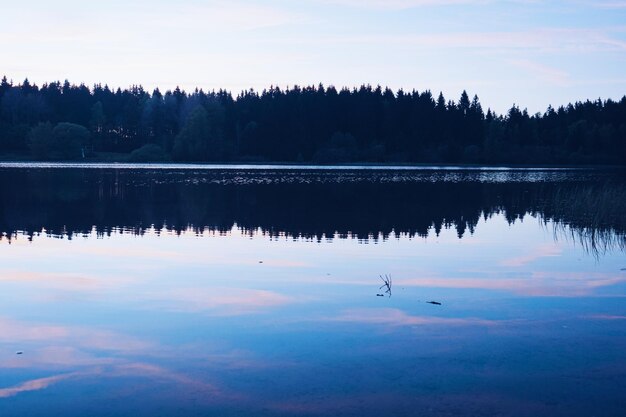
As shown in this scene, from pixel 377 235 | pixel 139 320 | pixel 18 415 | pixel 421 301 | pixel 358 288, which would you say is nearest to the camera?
pixel 18 415

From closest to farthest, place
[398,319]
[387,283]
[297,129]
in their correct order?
1. [398,319]
2. [387,283]
3. [297,129]

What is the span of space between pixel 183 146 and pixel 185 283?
10666 cm

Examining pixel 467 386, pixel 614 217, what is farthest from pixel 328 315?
pixel 614 217

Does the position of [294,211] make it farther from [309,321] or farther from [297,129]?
[297,129]

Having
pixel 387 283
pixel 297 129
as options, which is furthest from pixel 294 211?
pixel 297 129

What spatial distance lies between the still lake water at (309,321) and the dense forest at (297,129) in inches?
3866

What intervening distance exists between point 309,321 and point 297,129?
11757 centimetres

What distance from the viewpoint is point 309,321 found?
11422mm

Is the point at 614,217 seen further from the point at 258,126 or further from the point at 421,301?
the point at 258,126

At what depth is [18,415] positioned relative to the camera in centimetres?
736

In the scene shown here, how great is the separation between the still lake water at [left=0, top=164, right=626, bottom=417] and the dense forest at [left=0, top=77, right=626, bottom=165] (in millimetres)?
98205

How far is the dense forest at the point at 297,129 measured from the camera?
122m

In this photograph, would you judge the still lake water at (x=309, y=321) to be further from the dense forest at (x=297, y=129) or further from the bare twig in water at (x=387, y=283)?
the dense forest at (x=297, y=129)

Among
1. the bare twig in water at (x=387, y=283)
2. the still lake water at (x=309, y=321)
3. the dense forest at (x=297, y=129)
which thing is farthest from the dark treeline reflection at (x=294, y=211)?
the dense forest at (x=297, y=129)
